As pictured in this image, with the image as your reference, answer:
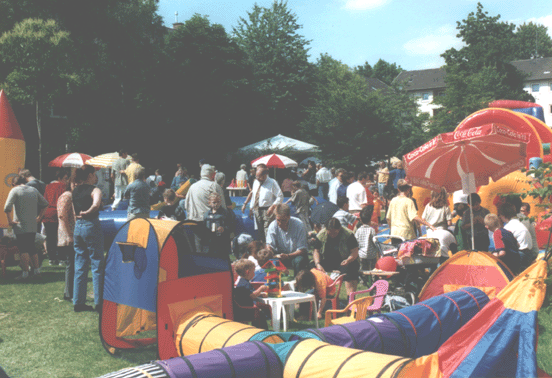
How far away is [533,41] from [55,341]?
304 feet

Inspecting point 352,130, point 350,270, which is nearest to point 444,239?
point 350,270

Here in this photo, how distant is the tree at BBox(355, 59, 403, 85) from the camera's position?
298 feet

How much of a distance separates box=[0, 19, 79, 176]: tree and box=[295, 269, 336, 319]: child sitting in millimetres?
14886

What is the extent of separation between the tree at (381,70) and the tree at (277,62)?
5264cm

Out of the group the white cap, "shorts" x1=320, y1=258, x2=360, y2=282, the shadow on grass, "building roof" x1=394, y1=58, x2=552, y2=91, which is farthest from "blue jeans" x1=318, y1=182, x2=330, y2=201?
"building roof" x1=394, y1=58, x2=552, y2=91

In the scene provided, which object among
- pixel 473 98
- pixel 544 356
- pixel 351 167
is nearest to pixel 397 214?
pixel 544 356

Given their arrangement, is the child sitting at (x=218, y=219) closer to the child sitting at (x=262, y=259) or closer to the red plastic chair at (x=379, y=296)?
the child sitting at (x=262, y=259)

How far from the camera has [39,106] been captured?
64.6ft

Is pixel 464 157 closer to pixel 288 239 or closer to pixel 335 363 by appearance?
pixel 288 239

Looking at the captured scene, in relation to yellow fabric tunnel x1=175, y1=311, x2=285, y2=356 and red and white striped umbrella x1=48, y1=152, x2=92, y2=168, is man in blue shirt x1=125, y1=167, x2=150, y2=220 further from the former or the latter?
red and white striped umbrella x1=48, y1=152, x2=92, y2=168

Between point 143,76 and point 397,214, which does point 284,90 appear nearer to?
point 143,76

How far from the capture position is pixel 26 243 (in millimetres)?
8852

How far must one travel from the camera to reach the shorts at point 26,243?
8773mm

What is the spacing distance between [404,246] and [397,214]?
5.22 feet
